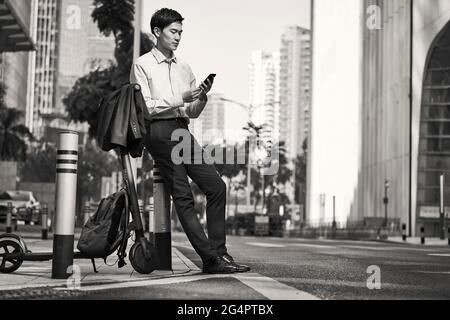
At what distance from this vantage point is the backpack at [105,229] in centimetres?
615

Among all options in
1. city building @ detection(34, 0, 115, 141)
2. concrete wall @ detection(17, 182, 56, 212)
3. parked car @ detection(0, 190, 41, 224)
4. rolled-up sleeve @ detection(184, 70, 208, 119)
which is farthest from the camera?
city building @ detection(34, 0, 115, 141)

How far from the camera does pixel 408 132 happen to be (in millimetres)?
49969

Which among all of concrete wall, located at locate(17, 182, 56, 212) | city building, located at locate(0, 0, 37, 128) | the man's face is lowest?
the man's face

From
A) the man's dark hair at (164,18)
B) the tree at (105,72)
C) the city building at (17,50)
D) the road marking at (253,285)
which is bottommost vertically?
the road marking at (253,285)

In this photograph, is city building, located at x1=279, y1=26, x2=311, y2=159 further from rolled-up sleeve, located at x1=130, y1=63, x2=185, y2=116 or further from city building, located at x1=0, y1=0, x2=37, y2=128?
rolled-up sleeve, located at x1=130, y1=63, x2=185, y2=116

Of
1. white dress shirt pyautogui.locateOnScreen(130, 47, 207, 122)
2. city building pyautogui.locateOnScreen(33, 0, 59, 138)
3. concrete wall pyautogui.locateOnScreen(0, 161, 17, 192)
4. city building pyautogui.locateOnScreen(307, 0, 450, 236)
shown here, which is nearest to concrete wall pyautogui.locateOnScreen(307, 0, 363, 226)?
city building pyautogui.locateOnScreen(307, 0, 450, 236)

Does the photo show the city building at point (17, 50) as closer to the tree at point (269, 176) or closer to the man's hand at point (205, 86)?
the tree at point (269, 176)

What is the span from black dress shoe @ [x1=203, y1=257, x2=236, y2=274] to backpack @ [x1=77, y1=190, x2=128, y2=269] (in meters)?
0.72

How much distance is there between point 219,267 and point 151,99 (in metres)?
1.37

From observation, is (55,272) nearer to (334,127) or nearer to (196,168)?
(196,168)

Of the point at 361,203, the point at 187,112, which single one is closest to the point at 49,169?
the point at 361,203

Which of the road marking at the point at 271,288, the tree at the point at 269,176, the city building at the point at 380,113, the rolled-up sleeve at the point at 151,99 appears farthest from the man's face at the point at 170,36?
the tree at the point at 269,176

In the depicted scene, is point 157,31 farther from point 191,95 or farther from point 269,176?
point 269,176

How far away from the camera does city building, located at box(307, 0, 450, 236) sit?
49.0m
